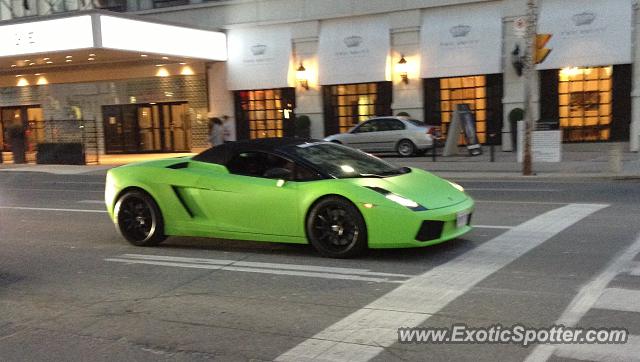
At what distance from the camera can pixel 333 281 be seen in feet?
21.2

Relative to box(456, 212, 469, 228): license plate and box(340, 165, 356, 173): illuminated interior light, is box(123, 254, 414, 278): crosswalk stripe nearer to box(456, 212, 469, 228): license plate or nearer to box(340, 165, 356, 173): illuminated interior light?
box(456, 212, 469, 228): license plate

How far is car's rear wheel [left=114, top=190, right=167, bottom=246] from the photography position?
27.7ft

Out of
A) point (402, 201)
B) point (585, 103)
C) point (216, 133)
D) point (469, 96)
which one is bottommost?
point (402, 201)

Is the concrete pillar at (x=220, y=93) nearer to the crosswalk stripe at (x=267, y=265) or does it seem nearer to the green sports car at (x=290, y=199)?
the green sports car at (x=290, y=199)

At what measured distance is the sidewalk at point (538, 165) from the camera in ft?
51.0

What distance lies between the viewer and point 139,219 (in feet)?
28.2

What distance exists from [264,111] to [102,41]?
850 cm

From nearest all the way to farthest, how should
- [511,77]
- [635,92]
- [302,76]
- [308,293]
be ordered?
1. [308,293]
2. [635,92]
3. [511,77]
4. [302,76]

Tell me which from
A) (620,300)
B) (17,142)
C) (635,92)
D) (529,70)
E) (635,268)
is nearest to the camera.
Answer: (620,300)

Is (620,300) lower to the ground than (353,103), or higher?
lower

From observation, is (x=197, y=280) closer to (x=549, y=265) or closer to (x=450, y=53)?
(x=549, y=265)

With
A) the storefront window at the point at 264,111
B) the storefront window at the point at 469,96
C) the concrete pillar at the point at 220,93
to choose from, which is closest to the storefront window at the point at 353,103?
the storefront window at the point at 264,111

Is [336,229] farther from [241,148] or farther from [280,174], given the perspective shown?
[241,148]

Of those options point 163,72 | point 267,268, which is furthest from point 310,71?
point 267,268
